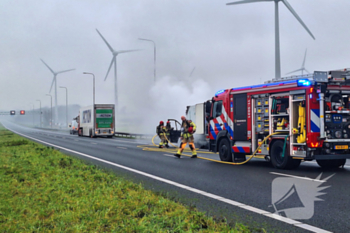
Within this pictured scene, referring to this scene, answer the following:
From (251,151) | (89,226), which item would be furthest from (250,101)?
(89,226)

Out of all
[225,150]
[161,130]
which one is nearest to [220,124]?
[225,150]

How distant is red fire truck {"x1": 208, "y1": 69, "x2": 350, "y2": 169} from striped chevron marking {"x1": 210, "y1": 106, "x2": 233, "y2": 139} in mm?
726

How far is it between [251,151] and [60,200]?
798 centimetres

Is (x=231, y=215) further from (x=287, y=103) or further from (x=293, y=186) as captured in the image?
(x=287, y=103)

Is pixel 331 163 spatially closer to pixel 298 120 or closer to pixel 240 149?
pixel 298 120

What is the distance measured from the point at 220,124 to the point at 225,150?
112cm

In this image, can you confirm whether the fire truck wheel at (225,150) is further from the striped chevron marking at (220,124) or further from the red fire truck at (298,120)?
the red fire truck at (298,120)

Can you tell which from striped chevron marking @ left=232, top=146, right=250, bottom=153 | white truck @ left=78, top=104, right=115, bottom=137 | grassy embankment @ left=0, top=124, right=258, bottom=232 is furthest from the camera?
white truck @ left=78, top=104, right=115, bottom=137

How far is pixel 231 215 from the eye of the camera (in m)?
6.47

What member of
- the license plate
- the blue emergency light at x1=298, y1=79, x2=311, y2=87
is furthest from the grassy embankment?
the license plate

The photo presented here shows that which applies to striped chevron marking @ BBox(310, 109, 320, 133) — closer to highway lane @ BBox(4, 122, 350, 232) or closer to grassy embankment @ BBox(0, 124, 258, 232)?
highway lane @ BBox(4, 122, 350, 232)

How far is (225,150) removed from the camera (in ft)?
50.2

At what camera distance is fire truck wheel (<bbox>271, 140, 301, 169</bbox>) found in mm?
12031

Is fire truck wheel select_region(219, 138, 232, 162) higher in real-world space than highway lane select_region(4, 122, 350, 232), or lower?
higher
